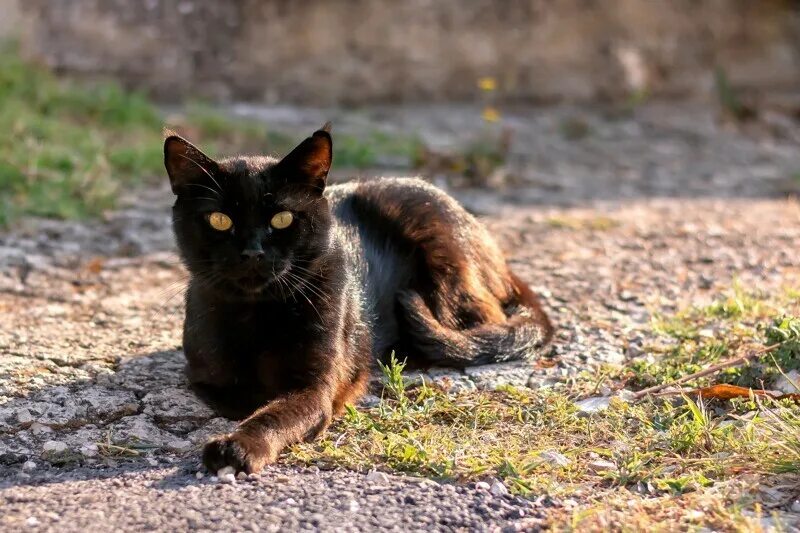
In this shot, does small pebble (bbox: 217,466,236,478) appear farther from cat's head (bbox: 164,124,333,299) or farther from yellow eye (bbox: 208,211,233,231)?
yellow eye (bbox: 208,211,233,231)

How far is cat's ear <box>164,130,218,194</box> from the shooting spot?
3.07 meters

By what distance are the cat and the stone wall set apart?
187 inches

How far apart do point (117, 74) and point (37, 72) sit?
2.16 feet

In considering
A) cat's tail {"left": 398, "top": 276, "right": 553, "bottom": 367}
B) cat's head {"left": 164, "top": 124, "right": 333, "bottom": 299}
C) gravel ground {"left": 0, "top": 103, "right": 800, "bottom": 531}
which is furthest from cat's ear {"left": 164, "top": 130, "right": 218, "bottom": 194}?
cat's tail {"left": 398, "top": 276, "right": 553, "bottom": 367}

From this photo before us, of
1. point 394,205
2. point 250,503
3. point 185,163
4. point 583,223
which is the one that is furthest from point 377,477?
point 583,223

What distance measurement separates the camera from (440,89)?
8.55 m

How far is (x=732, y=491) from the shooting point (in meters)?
2.62

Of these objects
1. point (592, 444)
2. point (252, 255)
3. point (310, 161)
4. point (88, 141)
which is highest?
point (310, 161)

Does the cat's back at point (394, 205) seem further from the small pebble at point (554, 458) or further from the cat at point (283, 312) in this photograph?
the small pebble at point (554, 458)

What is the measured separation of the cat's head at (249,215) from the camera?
9.98 ft

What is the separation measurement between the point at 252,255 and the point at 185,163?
0.39 meters

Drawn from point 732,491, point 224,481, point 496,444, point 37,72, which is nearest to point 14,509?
point 224,481

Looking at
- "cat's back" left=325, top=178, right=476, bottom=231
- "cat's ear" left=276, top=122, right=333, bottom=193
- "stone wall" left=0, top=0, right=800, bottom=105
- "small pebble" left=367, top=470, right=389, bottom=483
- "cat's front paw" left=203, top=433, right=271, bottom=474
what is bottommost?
"small pebble" left=367, top=470, right=389, bottom=483

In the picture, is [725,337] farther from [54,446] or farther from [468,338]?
[54,446]
